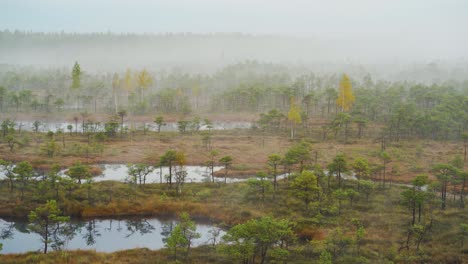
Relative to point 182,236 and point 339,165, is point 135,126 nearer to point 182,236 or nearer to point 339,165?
point 339,165

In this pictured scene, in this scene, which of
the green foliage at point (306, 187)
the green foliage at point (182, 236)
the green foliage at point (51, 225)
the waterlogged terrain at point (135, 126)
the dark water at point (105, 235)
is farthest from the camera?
the waterlogged terrain at point (135, 126)

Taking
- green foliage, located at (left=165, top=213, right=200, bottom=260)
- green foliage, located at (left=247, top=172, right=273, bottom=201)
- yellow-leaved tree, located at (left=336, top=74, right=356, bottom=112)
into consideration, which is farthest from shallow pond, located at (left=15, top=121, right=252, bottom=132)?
green foliage, located at (left=165, top=213, right=200, bottom=260)

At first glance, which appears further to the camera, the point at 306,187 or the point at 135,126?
the point at 135,126

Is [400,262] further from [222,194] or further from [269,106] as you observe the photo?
[269,106]

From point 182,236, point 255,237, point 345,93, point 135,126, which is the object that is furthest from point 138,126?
point 255,237

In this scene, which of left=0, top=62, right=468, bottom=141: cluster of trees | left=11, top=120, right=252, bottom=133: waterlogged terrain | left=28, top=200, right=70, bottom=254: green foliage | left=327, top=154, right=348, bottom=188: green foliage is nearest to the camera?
left=28, top=200, right=70, bottom=254: green foliage

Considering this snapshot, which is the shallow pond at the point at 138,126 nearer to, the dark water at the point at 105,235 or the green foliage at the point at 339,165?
the green foliage at the point at 339,165

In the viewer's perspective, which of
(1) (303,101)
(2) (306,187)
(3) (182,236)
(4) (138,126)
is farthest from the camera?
(1) (303,101)

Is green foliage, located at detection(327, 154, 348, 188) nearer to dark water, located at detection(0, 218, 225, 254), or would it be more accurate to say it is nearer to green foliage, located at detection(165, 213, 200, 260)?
dark water, located at detection(0, 218, 225, 254)

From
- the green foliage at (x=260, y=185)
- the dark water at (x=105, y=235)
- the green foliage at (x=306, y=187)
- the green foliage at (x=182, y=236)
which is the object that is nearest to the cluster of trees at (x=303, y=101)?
the green foliage at (x=260, y=185)
